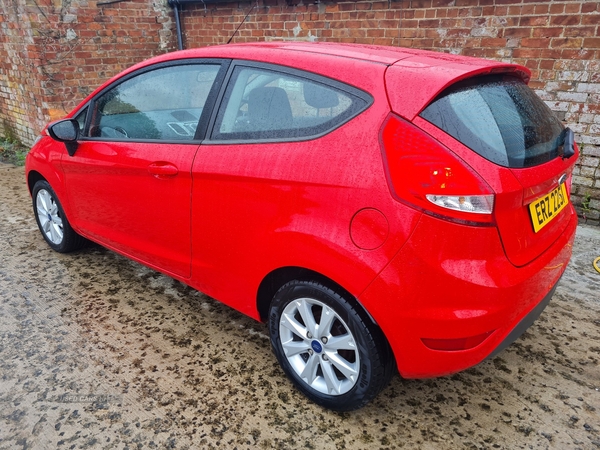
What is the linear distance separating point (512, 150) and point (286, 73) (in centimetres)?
100

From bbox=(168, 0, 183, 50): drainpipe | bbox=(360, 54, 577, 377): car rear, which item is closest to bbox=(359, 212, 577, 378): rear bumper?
bbox=(360, 54, 577, 377): car rear

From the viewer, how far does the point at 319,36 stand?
5.15 metres

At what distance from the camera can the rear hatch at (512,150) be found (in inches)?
64.1

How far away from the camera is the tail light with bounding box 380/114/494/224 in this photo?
157 cm

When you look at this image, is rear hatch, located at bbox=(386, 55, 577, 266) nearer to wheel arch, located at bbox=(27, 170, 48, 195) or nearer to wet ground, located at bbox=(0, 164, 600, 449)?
wet ground, located at bbox=(0, 164, 600, 449)

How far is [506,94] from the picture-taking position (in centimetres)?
193

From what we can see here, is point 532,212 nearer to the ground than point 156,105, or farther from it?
nearer to the ground

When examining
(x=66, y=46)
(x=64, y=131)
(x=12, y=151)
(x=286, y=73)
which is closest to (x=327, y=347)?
(x=286, y=73)

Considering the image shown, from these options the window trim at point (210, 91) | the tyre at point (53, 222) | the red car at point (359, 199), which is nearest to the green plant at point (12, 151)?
the tyre at point (53, 222)

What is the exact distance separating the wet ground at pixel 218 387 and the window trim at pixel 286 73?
117 centimetres

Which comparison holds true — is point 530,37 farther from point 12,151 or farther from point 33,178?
point 12,151

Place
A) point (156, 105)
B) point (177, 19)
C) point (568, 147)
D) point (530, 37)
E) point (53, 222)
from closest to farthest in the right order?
1. point (568, 147)
2. point (156, 105)
3. point (53, 222)
4. point (530, 37)
5. point (177, 19)

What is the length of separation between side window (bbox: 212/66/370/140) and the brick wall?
2.87 m

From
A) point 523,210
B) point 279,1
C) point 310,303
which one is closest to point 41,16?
point 279,1
